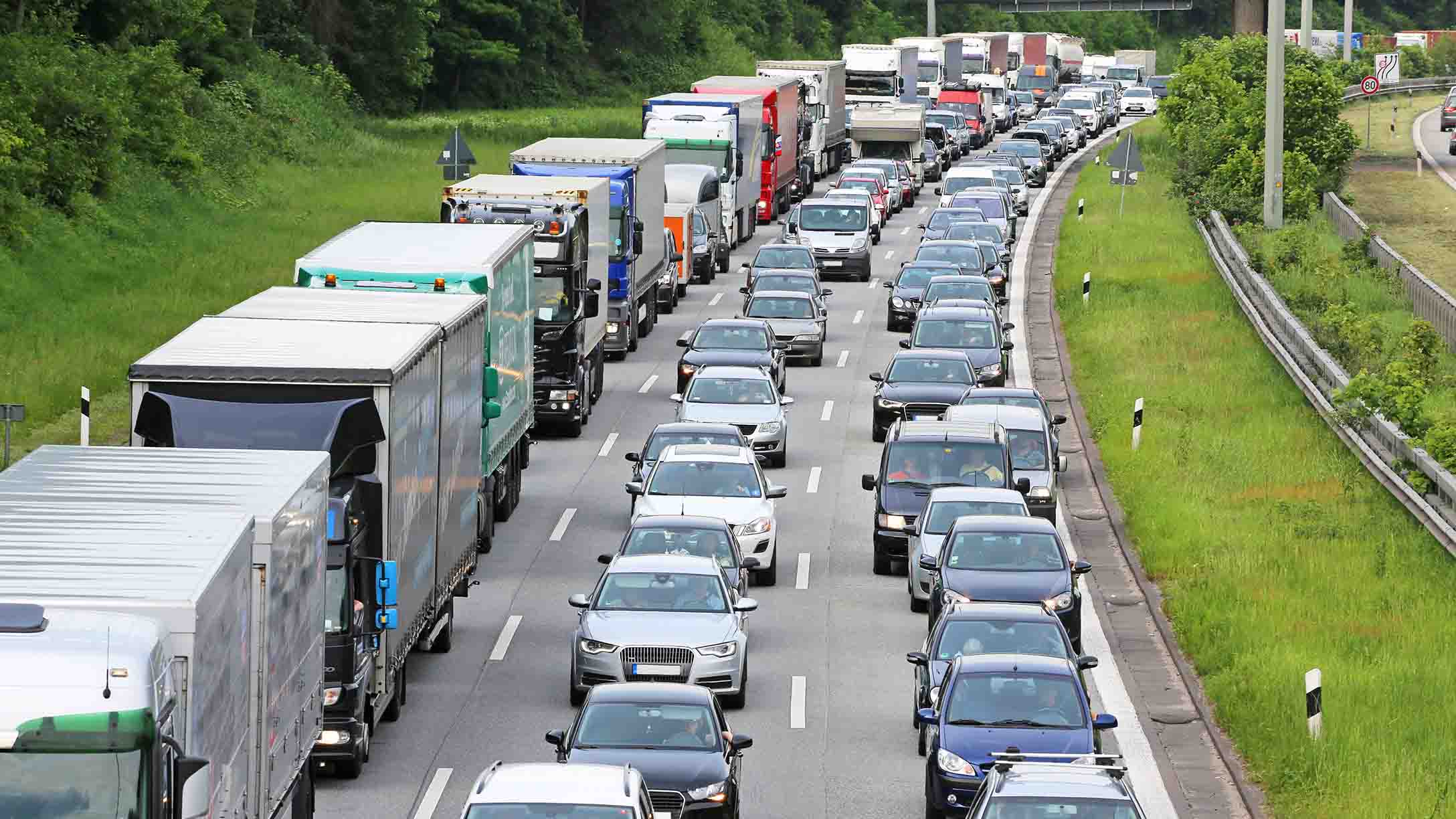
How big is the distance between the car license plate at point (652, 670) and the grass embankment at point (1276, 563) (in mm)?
5072

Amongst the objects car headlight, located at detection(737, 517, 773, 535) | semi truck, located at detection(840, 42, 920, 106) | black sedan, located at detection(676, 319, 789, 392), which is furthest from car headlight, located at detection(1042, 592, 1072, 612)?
semi truck, located at detection(840, 42, 920, 106)

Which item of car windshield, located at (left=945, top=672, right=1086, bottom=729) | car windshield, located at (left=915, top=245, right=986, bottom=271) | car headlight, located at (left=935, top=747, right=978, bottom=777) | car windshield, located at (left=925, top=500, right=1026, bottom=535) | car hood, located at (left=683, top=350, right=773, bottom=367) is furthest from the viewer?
car windshield, located at (left=915, top=245, right=986, bottom=271)

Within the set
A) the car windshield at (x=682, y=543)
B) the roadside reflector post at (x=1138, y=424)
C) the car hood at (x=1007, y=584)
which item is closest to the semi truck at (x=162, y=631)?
the car windshield at (x=682, y=543)

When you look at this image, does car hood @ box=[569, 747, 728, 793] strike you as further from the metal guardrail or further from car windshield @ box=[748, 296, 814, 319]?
car windshield @ box=[748, 296, 814, 319]

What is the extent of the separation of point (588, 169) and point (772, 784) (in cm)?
2264

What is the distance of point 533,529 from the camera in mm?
30141

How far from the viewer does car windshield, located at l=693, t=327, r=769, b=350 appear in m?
39.0

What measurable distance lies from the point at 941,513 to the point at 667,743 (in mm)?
8906

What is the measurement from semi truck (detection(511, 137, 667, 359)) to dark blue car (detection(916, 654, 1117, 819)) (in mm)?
20241

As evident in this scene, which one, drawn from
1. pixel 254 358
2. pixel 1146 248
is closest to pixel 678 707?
pixel 254 358

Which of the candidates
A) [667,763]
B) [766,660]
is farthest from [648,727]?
[766,660]

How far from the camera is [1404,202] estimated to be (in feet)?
248

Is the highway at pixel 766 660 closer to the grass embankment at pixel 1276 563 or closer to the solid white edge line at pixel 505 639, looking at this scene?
the solid white edge line at pixel 505 639

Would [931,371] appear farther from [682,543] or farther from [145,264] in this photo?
[145,264]
